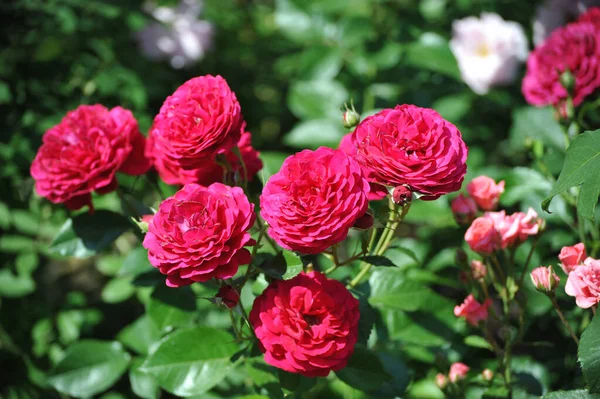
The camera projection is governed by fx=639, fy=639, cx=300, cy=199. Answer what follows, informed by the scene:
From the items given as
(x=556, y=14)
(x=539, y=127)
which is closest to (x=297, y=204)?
(x=539, y=127)

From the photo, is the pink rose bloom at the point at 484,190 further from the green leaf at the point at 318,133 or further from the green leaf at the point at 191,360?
the green leaf at the point at 318,133

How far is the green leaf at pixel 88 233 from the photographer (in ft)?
4.22

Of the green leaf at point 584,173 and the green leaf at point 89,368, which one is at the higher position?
the green leaf at point 584,173

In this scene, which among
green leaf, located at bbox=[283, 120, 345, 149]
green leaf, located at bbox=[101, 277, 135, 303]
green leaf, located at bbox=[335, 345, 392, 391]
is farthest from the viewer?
green leaf, located at bbox=[283, 120, 345, 149]

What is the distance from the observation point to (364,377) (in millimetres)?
1120

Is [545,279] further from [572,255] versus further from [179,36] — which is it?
[179,36]

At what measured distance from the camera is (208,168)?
1113 millimetres

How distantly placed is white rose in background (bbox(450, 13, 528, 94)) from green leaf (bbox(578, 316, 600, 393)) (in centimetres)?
133

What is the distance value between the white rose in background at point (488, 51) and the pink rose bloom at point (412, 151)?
1.24 m

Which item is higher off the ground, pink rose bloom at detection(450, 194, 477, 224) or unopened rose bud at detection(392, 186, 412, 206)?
unopened rose bud at detection(392, 186, 412, 206)

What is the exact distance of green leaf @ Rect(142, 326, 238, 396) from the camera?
3.79 ft

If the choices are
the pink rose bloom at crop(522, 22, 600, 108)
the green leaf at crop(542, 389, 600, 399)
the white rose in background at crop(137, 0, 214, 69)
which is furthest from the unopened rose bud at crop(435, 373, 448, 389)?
the white rose in background at crop(137, 0, 214, 69)

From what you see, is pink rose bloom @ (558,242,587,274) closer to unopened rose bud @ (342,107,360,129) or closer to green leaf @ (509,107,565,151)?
unopened rose bud @ (342,107,360,129)

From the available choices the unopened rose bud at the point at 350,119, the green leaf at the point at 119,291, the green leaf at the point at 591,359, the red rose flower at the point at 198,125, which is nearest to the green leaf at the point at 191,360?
the red rose flower at the point at 198,125
